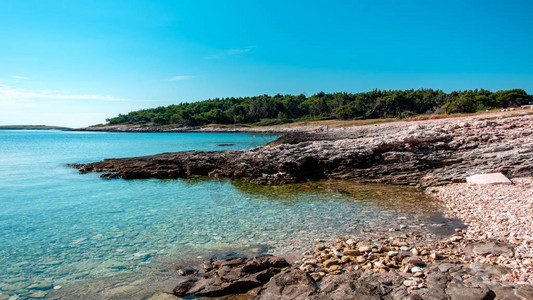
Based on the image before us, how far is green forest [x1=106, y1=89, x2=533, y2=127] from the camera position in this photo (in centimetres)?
6388

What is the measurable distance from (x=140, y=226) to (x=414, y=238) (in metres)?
9.26

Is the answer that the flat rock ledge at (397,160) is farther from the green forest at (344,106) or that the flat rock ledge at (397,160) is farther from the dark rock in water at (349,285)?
the green forest at (344,106)

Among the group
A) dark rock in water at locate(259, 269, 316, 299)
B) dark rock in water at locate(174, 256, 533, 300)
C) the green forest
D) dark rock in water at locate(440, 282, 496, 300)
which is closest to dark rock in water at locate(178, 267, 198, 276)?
dark rock in water at locate(174, 256, 533, 300)

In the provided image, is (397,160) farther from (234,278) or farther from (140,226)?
(234,278)

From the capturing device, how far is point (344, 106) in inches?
3964

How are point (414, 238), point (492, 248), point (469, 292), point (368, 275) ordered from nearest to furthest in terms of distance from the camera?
point (469, 292) < point (368, 275) < point (492, 248) < point (414, 238)

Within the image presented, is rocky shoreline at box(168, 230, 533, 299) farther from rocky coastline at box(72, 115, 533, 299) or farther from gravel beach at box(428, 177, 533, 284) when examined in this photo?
gravel beach at box(428, 177, 533, 284)

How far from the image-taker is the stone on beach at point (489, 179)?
13.8 m

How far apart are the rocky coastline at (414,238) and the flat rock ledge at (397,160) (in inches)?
2.3

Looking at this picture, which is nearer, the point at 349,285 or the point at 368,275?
the point at 349,285

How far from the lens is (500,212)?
984 centimetres

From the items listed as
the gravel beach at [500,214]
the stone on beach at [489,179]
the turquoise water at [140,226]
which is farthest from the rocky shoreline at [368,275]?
the stone on beach at [489,179]

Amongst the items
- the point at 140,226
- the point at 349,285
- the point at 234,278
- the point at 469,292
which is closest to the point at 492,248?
the point at 469,292

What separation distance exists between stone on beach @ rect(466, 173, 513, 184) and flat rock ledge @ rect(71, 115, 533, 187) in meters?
0.98
